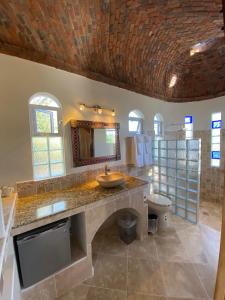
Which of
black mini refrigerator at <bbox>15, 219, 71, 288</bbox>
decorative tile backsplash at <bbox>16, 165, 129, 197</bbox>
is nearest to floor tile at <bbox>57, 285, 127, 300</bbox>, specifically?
black mini refrigerator at <bbox>15, 219, 71, 288</bbox>

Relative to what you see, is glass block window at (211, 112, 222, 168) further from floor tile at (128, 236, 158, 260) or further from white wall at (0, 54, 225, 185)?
floor tile at (128, 236, 158, 260)

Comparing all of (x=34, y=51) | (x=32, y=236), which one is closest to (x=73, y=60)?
(x=34, y=51)

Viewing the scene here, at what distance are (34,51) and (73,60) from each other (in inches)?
20.6

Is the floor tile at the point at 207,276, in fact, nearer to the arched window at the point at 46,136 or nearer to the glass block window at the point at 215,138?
the arched window at the point at 46,136

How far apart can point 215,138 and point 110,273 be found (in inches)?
143

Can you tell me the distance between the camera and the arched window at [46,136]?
2.05 m

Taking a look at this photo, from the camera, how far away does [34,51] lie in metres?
1.90

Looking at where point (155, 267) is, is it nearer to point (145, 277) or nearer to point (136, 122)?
point (145, 277)

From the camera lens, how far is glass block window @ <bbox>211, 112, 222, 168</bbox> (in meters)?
3.52

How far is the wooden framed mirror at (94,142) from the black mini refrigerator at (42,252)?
40.3 inches

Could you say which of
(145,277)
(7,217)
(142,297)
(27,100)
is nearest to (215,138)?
(145,277)

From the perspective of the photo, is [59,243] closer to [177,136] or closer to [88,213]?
[88,213]

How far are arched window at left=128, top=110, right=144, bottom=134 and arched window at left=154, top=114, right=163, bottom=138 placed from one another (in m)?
0.51

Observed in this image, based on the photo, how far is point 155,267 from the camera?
187 centimetres
